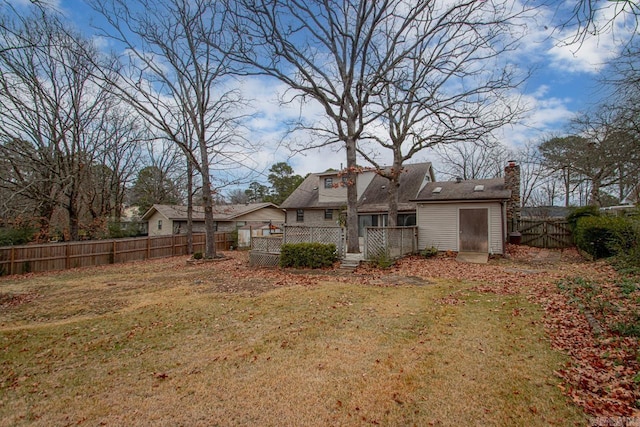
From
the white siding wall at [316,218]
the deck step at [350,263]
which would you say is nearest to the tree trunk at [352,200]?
the deck step at [350,263]

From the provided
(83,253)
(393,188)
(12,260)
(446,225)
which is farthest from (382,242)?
(12,260)

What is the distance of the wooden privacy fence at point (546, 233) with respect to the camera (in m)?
17.9

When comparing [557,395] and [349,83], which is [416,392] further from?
[349,83]

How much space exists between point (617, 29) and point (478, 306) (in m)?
5.08

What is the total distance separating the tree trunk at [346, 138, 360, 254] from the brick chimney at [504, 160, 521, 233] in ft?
26.6

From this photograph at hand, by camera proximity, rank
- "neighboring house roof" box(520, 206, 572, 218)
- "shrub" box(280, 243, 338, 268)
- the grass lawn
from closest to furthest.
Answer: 1. the grass lawn
2. "shrub" box(280, 243, 338, 268)
3. "neighboring house roof" box(520, 206, 572, 218)

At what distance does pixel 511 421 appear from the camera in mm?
2865

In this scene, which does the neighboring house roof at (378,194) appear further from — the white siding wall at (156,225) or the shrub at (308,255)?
the white siding wall at (156,225)

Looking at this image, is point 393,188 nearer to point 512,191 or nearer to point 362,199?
point 362,199

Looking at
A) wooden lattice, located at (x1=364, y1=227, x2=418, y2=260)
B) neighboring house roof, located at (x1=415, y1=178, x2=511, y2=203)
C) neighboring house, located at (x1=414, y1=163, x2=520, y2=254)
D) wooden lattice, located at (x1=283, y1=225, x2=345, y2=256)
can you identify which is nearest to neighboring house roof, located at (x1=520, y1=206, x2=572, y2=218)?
neighboring house roof, located at (x1=415, y1=178, x2=511, y2=203)

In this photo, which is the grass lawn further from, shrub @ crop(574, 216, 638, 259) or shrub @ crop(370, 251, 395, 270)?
shrub @ crop(574, 216, 638, 259)

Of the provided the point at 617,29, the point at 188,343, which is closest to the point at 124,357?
the point at 188,343

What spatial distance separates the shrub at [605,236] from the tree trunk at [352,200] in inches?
336

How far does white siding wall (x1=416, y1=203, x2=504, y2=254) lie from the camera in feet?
46.4
